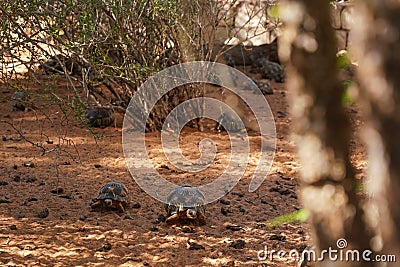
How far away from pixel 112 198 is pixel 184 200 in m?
0.41

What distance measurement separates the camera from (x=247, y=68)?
8.01 m

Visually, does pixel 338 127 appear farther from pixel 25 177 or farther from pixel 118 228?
pixel 25 177

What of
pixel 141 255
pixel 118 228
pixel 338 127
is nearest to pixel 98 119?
pixel 118 228

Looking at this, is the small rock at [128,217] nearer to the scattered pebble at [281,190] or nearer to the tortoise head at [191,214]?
the tortoise head at [191,214]

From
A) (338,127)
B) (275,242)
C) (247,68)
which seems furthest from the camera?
(247,68)

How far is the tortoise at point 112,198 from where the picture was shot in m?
3.52

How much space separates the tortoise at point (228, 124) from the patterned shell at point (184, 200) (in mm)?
1890

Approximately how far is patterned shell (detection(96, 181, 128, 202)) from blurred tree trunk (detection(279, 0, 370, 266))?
2624 millimetres

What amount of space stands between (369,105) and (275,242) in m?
2.57

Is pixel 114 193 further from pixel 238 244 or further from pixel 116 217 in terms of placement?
pixel 238 244

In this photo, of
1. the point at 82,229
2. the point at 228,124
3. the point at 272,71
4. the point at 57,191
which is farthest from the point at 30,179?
the point at 272,71

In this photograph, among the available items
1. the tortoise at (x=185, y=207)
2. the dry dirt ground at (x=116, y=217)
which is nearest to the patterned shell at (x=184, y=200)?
the tortoise at (x=185, y=207)

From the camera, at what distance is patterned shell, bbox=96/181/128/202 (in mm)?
3531

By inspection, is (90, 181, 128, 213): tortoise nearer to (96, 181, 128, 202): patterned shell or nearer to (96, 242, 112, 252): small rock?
(96, 181, 128, 202): patterned shell
